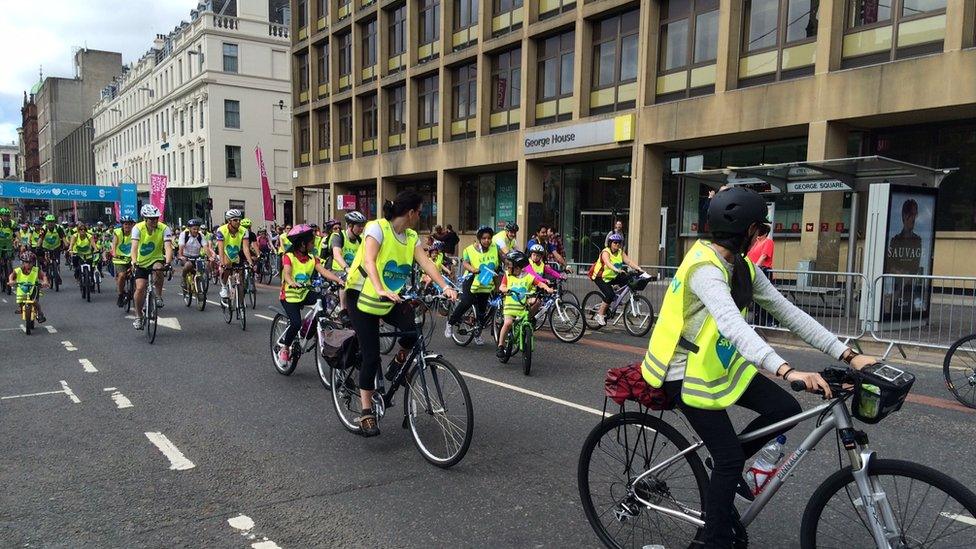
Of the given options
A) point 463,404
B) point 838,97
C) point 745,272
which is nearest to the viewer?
point 745,272

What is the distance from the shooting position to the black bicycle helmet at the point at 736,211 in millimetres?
2717

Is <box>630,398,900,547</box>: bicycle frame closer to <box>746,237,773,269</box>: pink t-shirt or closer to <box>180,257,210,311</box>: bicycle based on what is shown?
<box>746,237,773,269</box>: pink t-shirt

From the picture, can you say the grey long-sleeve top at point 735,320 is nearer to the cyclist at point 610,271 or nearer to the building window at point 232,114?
the cyclist at point 610,271

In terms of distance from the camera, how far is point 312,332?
707 centimetres

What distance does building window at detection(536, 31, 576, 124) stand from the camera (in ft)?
77.2

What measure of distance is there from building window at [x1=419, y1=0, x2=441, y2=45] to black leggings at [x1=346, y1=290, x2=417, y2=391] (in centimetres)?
2675

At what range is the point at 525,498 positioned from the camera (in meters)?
4.05

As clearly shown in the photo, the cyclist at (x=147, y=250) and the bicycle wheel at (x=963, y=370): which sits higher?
the cyclist at (x=147, y=250)

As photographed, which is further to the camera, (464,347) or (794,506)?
(464,347)

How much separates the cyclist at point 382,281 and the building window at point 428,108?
25.7 m

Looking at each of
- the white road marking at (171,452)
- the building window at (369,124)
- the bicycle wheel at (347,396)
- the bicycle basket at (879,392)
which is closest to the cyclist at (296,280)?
the bicycle wheel at (347,396)

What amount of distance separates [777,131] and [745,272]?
16.9 meters

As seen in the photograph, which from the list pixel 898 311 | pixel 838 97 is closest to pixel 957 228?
pixel 838 97

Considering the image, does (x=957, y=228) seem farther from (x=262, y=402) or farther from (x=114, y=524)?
(x=114, y=524)
